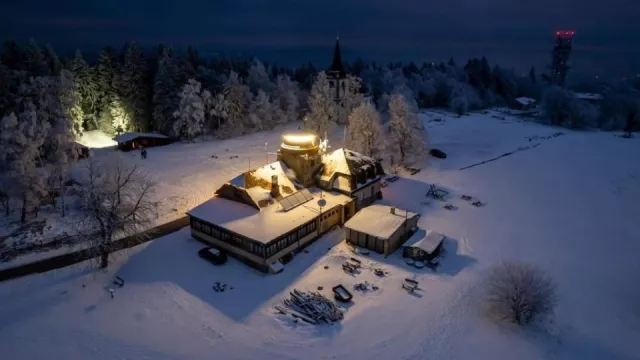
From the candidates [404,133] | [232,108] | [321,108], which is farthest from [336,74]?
[404,133]

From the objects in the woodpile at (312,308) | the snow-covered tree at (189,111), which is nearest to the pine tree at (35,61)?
the snow-covered tree at (189,111)

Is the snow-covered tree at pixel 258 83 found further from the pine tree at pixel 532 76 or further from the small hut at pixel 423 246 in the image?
the pine tree at pixel 532 76

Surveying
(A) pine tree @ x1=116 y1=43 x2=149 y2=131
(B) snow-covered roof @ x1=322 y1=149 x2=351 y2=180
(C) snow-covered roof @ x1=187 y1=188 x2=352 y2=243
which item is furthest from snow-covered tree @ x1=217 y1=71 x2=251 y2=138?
(C) snow-covered roof @ x1=187 y1=188 x2=352 y2=243

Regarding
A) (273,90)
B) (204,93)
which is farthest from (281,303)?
(273,90)

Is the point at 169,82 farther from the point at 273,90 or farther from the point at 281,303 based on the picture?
the point at 281,303

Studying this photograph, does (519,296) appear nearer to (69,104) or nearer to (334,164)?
(334,164)

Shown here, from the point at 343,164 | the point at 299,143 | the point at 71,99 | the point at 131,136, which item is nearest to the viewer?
the point at 299,143
